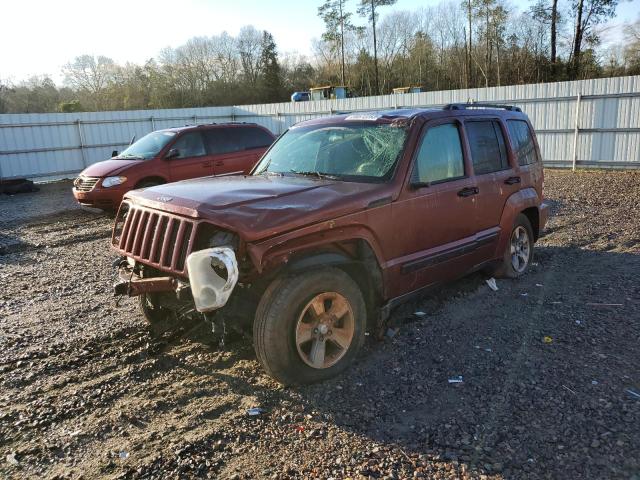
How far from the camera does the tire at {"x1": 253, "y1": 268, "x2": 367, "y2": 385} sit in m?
3.42

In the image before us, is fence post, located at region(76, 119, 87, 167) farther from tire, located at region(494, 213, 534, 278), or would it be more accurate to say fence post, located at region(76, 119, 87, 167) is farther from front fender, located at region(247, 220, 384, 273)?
front fender, located at region(247, 220, 384, 273)

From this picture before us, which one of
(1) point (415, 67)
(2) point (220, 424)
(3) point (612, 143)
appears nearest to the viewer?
(2) point (220, 424)

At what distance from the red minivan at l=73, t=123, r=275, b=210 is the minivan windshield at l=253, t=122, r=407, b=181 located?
568 centimetres

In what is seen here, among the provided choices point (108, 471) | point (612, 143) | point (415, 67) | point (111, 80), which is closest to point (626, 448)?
point (108, 471)

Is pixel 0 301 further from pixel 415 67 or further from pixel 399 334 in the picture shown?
pixel 415 67

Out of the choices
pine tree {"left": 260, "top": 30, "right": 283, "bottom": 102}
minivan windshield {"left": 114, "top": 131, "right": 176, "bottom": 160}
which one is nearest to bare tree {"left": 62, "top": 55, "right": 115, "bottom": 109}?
pine tree {"left": 260, "top": 30, "right": 283, "bottom": 102}

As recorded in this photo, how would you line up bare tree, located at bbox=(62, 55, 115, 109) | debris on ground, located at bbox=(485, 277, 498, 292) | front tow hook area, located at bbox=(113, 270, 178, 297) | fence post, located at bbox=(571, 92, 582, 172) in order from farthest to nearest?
1. bare tree, located at bbox=(62, 55, 115, 109)
2. fence post, located at bbox=(571, 92, 582, 172)
3. debris on ground, located at bbox=(485, 277, 498, 292)
4. front tow hook area, located at bbox=(113, 270, 178, 297)

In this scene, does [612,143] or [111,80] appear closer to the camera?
[612,143]

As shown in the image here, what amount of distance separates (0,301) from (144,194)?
3.16m

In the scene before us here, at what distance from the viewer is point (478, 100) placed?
1848 centimetres

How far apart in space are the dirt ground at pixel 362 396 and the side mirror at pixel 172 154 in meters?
5.02

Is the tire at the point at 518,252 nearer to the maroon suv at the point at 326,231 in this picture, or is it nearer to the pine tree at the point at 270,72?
the maroon suv at the point at 326,231

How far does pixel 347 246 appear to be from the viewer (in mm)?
3902

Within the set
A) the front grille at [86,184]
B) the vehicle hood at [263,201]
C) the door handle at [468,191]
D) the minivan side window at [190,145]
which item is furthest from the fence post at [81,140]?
the door handle at [468,191]
